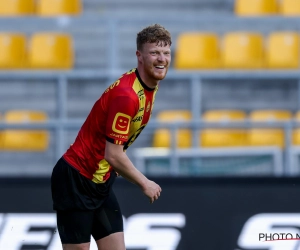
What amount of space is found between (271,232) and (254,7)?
4.85 metres

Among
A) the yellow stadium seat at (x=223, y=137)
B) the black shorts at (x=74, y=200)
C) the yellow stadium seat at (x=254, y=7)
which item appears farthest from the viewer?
the yellow stadium seat at (x=254, y=7)

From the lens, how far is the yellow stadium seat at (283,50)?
29.0 ft

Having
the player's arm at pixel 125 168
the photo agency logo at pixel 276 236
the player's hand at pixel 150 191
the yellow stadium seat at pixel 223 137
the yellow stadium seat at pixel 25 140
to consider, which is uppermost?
the player's arm at pixel 125 168

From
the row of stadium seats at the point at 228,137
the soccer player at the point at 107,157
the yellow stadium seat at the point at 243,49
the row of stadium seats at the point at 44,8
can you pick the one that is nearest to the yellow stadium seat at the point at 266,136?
the row of stadium seats at the point at 228,137

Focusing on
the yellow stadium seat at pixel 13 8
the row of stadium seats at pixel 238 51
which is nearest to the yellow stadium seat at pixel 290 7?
the row of stadium seats at pixel 238 51

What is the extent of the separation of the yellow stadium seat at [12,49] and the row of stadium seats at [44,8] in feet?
1.54

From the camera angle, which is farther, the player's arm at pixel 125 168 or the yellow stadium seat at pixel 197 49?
the yellow stadium seat at pixel 197 49

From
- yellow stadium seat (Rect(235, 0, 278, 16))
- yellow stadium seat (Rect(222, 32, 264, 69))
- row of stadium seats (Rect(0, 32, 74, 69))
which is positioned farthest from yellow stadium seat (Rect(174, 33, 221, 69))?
row of stadium seats (Rect(0, 32, 74, 69))

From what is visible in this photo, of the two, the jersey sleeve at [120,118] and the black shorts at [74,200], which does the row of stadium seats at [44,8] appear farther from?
the jersey sleeve at [120,118]

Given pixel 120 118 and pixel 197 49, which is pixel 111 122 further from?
pixel 197 49

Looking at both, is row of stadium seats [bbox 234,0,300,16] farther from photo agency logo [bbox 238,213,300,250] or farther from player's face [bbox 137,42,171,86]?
player's face [bbox 137,42,171,86]

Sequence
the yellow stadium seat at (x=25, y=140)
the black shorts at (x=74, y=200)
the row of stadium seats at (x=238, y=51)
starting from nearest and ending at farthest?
1. the black shorts at (x=74, y=200)
2. the yellow stadium seat at (x=25, y=140)
3. the row of stadium seats at (x=238, y=51)

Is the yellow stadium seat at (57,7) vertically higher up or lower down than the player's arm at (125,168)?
higher up

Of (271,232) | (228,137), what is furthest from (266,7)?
(271,232)
